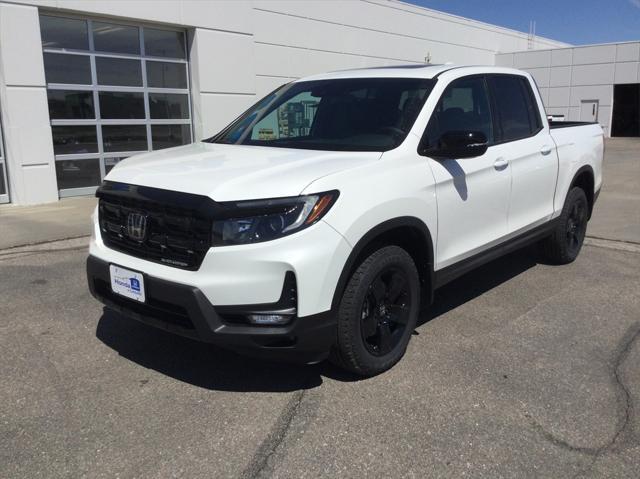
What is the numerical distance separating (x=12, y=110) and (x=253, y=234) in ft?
29.0

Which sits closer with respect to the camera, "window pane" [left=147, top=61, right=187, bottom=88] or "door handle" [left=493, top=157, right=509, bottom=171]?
"door handle" [left=493, top=157, right=509, bottom=171]

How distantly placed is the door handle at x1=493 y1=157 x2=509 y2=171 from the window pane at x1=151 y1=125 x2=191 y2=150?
946 centimetres

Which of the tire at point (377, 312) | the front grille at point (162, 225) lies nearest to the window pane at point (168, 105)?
the front grille at point (162, 225)

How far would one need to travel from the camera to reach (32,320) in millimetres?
4695

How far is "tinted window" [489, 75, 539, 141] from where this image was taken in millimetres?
4914

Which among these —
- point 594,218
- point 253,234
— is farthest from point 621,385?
point 594,218

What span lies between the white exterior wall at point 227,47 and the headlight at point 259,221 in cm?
870

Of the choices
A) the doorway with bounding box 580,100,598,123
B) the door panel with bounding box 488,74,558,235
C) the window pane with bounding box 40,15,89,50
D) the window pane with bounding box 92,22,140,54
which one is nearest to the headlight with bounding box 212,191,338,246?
the door panel with bounding box 488,74,558,235

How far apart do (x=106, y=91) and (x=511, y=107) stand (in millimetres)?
8811

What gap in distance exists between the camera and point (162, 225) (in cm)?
331

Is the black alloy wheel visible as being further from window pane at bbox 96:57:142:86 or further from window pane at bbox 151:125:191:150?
window pane at bbox 151:125:191:150

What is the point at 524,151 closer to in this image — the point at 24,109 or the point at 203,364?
the point at 203,364

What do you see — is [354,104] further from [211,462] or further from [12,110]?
[12,110]

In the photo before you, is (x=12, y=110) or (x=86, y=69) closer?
(x=12, y=110)
